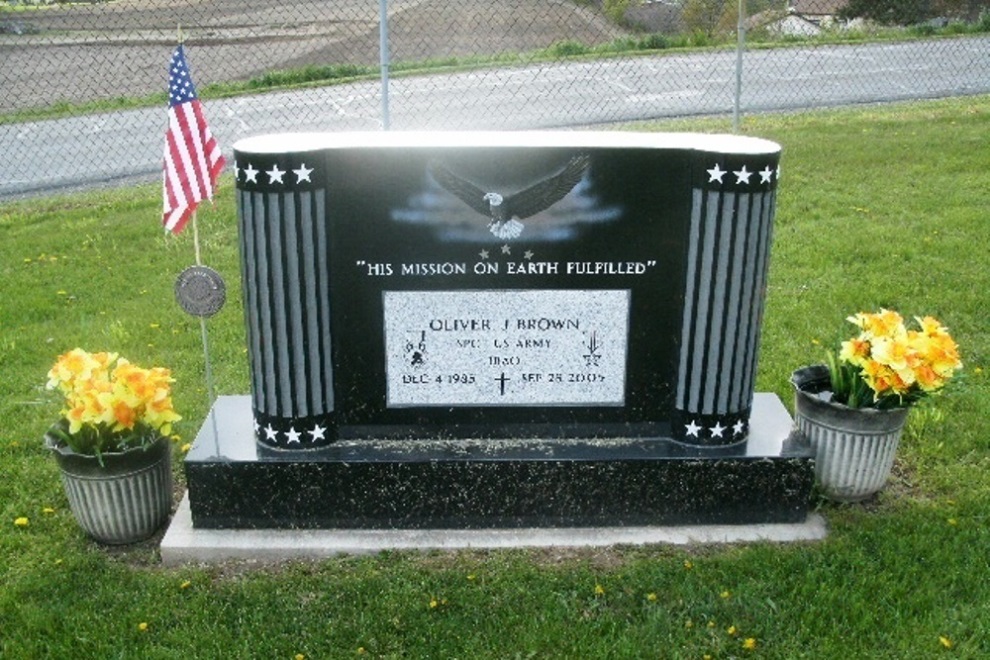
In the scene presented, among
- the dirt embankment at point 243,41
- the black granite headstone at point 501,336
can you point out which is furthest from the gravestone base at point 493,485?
the dirt embankment at point 243,41

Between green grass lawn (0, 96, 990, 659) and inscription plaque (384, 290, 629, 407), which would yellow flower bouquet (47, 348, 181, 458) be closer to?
green grass lawn (0, 96, 990, 659)

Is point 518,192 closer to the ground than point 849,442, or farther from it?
farther from it

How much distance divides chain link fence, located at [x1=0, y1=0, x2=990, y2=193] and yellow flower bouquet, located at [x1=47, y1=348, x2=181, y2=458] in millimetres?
4168

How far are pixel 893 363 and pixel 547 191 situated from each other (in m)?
1.72

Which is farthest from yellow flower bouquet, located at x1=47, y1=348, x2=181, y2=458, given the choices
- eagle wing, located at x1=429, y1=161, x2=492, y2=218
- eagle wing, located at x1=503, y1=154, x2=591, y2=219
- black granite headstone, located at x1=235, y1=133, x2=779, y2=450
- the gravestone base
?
eagle wing, located at x1=503, y1=154, x2=591, y2=219

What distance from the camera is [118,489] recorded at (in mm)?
4527

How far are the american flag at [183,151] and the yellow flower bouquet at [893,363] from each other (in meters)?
3.08

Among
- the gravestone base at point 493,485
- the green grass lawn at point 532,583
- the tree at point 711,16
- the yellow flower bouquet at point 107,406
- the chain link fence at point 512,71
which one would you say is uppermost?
the tree at point 711,16

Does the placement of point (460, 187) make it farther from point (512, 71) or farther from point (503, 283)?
point (512, 71)

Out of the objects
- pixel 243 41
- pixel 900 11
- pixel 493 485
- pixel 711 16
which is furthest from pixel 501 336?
pixel 243 41

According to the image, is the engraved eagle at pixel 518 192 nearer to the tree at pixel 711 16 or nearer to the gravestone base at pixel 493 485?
the gravestone base at pixel 493 485

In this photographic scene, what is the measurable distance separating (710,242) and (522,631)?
1.81 m

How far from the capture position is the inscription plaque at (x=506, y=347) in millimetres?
4633

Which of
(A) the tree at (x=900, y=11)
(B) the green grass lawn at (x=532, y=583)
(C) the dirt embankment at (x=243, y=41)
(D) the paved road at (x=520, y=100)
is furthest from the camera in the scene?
(C) the dirt embankment at (x=243, y=41)
